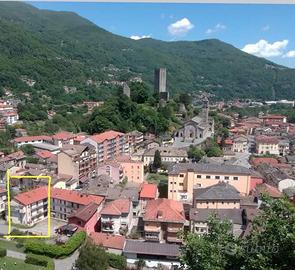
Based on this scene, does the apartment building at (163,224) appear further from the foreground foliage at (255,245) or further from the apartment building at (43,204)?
the foreground foliage at (255,245)

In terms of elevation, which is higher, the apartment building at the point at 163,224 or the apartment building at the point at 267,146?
the apartment building at the point at 267,146

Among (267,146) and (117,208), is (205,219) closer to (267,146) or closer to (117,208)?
(117,208)

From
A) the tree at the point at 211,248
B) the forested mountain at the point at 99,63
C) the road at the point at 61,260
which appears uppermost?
the forested mountain at the point at 99,63

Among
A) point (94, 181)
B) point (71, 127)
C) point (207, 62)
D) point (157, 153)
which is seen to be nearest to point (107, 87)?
point (71, 127)

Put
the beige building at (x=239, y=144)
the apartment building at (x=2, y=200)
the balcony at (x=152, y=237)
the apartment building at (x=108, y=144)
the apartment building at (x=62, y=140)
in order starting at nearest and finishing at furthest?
the balcony at (x=152, y=237) < the apartment building at (x=2, y=200) < the apartment building at (x=108, y=144) < the apartment building at (x=62, y=140) < the beige building at (x=239, y=144)

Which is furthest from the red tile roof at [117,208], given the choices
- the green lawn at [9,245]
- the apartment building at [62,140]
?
the apartment building at [62,140]

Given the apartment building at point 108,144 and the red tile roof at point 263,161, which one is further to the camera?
the red tile roof at point 263,161
